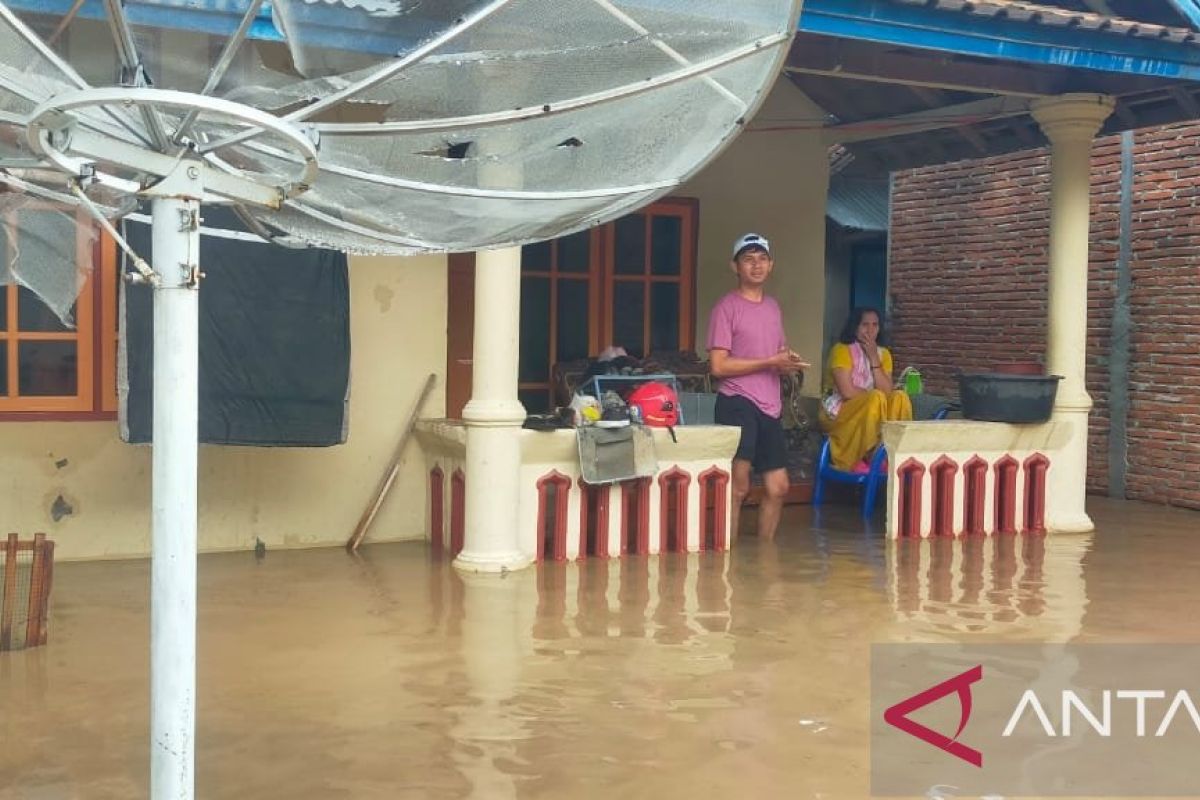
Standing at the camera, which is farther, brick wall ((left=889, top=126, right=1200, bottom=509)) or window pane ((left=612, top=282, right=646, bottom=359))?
brick wall ((left=889, top=126, right=1200, bottom=509))

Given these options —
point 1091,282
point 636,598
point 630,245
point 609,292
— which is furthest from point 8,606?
point 1091,282

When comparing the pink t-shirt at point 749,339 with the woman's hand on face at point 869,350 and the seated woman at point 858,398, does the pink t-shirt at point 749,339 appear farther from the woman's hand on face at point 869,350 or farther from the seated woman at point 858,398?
the woman's hand on face at point 869,350

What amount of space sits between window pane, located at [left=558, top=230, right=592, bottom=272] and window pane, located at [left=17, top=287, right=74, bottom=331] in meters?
3.37

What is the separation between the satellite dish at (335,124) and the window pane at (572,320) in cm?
541

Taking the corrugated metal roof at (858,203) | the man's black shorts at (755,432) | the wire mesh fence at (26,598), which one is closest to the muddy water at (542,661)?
the wire mesh fence at (26,598)

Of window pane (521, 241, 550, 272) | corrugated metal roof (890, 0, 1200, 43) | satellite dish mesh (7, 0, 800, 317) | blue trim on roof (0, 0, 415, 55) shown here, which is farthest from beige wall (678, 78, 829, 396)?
blue trim on roof (0, 0, 415, 55)

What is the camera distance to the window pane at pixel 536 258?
8.98 meters

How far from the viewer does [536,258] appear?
9.08 meters

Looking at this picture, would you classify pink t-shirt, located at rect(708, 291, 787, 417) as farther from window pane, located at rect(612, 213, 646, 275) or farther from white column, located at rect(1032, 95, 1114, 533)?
white column, located at rect(1032, 95, 1114, 533)

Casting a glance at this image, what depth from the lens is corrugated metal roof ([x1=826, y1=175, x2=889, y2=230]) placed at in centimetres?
1443

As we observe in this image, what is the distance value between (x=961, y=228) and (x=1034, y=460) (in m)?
4.82

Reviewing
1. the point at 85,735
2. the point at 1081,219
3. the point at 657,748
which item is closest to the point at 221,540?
the point at 85,735

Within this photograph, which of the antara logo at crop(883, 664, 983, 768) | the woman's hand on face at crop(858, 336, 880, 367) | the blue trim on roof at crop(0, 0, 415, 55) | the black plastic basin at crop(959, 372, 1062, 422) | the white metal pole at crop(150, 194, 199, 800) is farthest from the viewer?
the woman's hand on face at crop(858, 336, 880, 367)

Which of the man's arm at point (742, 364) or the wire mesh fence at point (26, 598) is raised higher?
the man's arm at point (742, 364)
